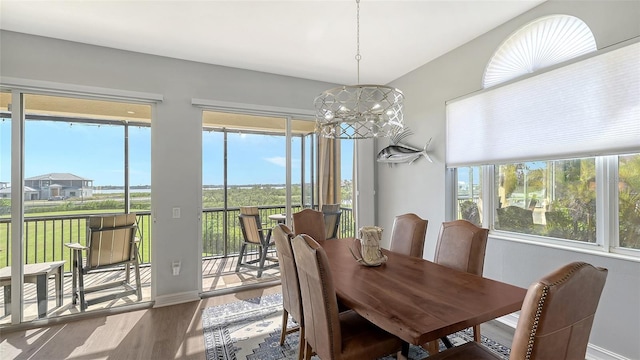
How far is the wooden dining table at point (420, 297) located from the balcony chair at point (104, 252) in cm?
263

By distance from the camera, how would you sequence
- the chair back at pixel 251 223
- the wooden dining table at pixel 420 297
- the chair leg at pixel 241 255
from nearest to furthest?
the wooden dining table at pixel 420 297 → the chair back at pixel 251 223 → the chair leg at pixel 241 255

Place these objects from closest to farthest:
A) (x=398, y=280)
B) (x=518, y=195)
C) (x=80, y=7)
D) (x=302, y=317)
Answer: (x=398, y=280) → (x=302, y=317) → (x=80, y=7) → (x=518, y=195)

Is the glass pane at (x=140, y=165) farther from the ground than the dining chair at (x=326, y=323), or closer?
farther from the ground

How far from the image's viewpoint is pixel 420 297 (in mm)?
1519

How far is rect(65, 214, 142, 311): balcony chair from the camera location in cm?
308

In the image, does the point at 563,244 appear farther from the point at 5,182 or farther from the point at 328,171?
the point at 5,182

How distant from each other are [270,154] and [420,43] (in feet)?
7.43

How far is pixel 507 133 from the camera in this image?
8.85 feet

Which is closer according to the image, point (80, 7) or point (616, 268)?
point (616, 268)

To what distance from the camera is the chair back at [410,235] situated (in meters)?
2.57

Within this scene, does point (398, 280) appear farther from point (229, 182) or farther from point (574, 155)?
point (229, 182)

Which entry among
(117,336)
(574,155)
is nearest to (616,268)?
(574,155)

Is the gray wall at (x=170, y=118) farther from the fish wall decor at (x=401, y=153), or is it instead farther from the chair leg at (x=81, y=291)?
the fish wall decor at (x=401, y=153)

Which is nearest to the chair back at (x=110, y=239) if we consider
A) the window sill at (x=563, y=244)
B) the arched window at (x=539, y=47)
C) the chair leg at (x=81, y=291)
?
the chair leg at (x=81, y=291)
